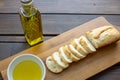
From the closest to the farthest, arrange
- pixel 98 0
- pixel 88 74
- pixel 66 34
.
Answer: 1. pixel 88 74
2. pixel 66 34
3. pixel 98 0

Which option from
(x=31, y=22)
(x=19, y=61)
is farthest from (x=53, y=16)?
(x=19, y=61)

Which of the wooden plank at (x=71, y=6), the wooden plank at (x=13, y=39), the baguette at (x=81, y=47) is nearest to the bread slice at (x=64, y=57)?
the baguette at (x=81, y=47)

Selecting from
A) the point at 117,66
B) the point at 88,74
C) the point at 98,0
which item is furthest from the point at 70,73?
the point at 98,0

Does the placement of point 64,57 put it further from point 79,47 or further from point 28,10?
point 28,10

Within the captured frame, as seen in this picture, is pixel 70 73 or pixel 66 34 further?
pixel 66 34

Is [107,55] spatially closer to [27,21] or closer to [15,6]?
[27,21]

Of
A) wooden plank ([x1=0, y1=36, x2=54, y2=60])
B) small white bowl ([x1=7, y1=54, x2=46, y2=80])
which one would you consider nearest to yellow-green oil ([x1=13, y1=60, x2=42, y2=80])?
small white bowl ([x1=7, y1=54, x2=46, y2=80])
